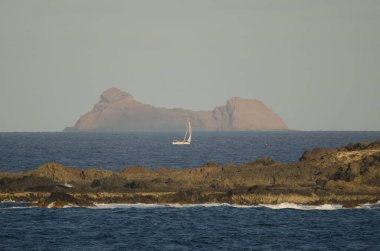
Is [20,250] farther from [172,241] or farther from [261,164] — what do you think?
[261,164]

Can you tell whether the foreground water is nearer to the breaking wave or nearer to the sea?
the sea

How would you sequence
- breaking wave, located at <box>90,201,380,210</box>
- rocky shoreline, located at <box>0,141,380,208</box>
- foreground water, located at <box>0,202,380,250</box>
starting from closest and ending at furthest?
foreground water, located at <box>0,202,380,250</box>
breaking wave, located at <box>90,201,380,210</box>
rocky shoreline, located at <box>0,141,380,208</box>

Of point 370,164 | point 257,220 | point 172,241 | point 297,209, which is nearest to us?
point 172,241

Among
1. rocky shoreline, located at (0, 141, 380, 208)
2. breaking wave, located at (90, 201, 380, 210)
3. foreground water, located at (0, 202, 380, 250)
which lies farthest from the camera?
rocky shoreline, located at (0, 141, 380, 208)

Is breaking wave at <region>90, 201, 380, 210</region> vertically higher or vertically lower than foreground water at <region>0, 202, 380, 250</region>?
higher

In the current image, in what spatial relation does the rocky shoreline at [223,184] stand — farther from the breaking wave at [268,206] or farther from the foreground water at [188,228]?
the foreground water at [188,228]

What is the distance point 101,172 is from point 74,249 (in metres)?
31.8

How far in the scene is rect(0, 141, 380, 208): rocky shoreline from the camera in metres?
64.8

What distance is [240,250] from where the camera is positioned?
4756cm

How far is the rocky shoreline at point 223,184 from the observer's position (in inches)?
2552

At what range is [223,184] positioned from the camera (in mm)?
71438

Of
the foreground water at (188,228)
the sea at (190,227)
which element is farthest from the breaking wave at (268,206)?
the foreground water at (188,228)

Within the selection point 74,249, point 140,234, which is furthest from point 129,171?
point 74,249

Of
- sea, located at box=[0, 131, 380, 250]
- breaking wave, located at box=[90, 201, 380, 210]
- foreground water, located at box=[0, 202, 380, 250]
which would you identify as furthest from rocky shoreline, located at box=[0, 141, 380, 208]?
foreground water, located at box=[0, 202, 380, 250]
